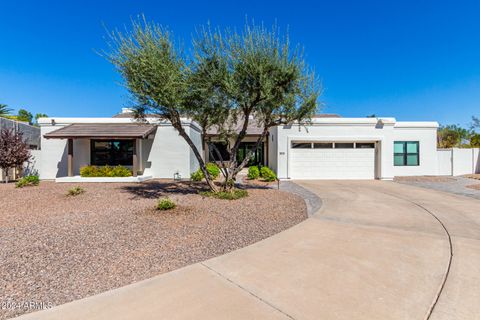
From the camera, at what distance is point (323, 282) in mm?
3248

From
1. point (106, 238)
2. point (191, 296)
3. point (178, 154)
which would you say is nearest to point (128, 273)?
point (191, 296)

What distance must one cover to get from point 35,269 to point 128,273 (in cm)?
143

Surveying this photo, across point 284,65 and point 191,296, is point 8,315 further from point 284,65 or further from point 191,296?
point 284,65

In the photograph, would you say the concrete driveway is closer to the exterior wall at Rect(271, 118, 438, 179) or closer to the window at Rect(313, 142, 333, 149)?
the exterior wall at Rect(271, 118, 438, 179)

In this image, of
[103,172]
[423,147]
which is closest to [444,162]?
[423,147]

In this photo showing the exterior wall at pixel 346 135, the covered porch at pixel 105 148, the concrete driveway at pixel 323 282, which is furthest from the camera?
the exterior wall at pixel 346 135

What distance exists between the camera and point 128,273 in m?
3.58

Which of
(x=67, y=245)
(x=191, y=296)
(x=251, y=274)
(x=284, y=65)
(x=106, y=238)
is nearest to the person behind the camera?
(x=191, y=296)

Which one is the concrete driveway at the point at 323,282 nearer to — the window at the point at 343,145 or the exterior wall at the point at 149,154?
the window at the point at 343,145

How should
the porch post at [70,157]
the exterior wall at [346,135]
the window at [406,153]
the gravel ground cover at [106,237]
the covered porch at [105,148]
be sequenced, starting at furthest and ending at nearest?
the window at [406,153], the exterior wall at [346,135], the porch post at [70,157], the covered porch at [105,148], the gravel ground cover at [106,237]

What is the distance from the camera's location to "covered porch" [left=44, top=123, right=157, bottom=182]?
45.5ft

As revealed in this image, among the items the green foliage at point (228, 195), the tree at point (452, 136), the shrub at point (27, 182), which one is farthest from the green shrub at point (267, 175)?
the tree at point (452, 136)

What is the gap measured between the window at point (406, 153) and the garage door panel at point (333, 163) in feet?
8.23

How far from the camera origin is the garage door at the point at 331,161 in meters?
15.4
